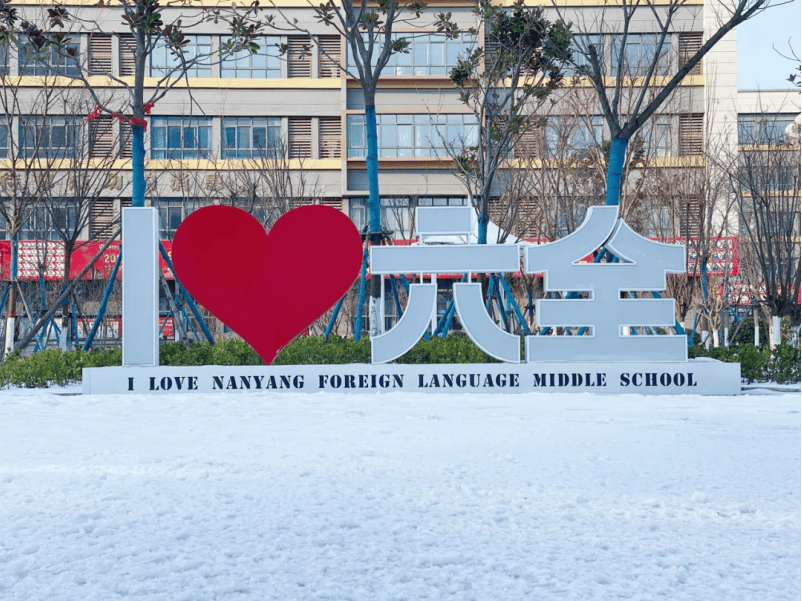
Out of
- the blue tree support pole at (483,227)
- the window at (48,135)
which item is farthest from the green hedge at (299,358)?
the window at (48,135)

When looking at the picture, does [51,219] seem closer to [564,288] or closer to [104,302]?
[104,302]

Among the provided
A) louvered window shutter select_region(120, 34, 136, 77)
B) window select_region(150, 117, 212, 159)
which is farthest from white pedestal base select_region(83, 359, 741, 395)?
louvered window shutter select_region(120, 34, 136, 77)

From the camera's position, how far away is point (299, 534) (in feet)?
14.1

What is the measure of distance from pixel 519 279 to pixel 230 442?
53.0ft

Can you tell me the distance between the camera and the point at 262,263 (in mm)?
10594

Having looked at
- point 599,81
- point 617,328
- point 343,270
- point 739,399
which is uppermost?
point 599,81

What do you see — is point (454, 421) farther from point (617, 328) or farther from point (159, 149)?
point (159, 149)

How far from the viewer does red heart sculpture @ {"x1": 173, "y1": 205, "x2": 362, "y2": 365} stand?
34.7ft

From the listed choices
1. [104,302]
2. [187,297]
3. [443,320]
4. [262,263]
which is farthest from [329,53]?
[262,263]

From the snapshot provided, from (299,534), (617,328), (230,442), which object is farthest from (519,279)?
(299,534)

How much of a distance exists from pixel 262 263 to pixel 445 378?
8.63ft

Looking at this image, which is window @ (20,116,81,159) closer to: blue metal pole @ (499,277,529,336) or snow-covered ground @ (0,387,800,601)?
blue metal pole @ (499,277,529,336)

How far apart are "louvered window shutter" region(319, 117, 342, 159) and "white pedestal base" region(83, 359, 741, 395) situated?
924 inches

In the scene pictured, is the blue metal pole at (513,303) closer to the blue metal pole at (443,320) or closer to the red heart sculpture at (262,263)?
the blue metal pole at (443,320)
